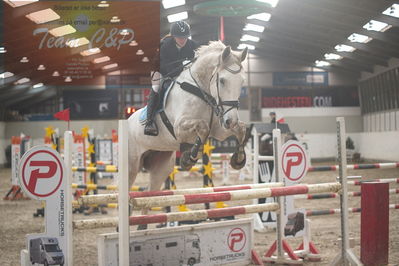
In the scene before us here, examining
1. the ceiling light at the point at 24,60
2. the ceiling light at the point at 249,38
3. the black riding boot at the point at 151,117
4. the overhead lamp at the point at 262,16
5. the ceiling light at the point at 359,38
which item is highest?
the ceiling light at the point at 249,38

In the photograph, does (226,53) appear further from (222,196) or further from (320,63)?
(320,63)

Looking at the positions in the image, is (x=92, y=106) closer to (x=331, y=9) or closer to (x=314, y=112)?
(x=314, y=112)

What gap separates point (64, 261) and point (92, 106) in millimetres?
19342

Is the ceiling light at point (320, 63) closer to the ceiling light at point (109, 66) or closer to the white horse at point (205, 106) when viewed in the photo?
the ceiling light at point (109, 66)

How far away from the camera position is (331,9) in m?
13.1

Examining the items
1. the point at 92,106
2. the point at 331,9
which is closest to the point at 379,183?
the point at 331,9

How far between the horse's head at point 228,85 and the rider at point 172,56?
473 mm

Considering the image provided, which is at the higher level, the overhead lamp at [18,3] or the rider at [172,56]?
the overhead lamp at [18,3]

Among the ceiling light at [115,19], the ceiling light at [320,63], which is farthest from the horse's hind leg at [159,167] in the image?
the ceiling light at [320,63]

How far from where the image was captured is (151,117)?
4.09 meters

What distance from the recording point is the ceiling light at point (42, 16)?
961cm

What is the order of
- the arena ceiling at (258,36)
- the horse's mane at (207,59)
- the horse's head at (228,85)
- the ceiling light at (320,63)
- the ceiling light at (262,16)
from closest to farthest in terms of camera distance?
1. the horse's head at (228,85)
2. the horse's mane at (207,59)
3. the arena ceiling at (258,36)
4. the ceiling light at (262,16)
5. the ceiling light at (320,63)

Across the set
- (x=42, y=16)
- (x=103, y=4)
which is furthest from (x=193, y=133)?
(x=42, y=16)

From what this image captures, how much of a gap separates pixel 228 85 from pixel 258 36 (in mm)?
15667
